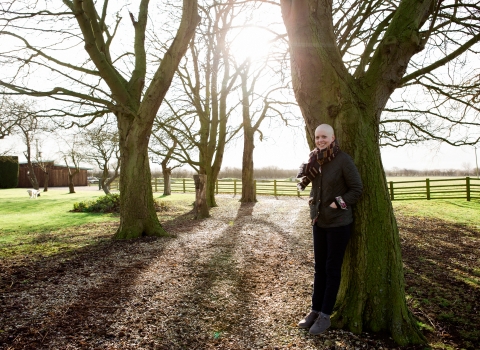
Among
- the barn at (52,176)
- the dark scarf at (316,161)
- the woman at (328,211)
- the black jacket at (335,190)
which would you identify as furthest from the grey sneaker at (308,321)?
the barn at (52,176)

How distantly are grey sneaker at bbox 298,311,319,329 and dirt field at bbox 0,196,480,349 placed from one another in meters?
0.09

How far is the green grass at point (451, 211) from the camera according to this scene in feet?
39.5

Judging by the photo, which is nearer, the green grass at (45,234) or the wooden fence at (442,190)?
the green grass at (45,234)

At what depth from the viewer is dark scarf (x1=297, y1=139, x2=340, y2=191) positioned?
3.29 m

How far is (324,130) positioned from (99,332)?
9.74ft

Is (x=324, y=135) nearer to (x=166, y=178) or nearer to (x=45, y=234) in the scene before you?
(x=45, y=234)

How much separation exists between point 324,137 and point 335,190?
1.77 feet

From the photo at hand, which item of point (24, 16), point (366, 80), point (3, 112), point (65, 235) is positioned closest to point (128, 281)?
point (366, 80)

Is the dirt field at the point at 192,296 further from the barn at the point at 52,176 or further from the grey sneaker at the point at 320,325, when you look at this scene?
the barn at the point at 52,176

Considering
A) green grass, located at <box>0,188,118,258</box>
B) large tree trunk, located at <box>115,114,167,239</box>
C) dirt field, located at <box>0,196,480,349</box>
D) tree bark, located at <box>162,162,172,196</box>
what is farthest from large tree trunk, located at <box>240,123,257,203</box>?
dirt field, located at <box>0,196,480,349</box>

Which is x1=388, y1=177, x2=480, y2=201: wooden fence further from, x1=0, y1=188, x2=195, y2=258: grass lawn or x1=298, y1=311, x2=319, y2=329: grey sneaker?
x1=298, y1=311, x2=319, y2=329: grey sneaker

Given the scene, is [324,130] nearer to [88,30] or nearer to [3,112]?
[88,30]

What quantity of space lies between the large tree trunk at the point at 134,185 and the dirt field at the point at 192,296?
638mm

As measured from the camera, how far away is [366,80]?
12.1 ft
